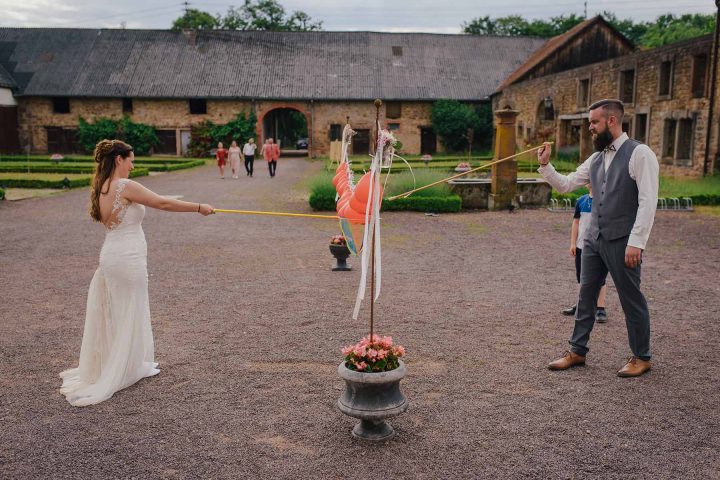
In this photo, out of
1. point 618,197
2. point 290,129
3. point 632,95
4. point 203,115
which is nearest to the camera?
point 618,197

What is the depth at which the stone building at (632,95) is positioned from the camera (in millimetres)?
17891

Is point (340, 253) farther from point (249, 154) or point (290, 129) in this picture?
point (290, 129)

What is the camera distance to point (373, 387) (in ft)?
12.3

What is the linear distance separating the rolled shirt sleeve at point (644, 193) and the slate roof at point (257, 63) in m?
30.7

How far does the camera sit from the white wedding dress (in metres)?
4.58

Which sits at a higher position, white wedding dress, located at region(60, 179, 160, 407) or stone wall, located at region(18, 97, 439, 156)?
stone wall, located at region(18, 97, 439, 156)

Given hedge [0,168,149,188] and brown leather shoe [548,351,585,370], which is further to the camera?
hedge [0,168,149,188]

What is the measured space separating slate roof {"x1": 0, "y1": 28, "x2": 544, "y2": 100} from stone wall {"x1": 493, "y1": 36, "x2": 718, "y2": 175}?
899 centimetres

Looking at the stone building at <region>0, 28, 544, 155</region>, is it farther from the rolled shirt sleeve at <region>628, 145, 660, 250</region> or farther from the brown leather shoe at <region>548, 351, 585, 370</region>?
the rolled shirt sleeve at <region>628, 145, 660, 250</region>

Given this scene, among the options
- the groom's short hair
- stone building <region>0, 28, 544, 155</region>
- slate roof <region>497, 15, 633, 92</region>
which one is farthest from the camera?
stone building <region>0, 28, 544, 155</region>

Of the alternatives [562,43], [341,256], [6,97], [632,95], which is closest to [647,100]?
[632,95]

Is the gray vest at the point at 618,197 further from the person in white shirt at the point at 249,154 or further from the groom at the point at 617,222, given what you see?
the person in white shirt at the point at 249,154

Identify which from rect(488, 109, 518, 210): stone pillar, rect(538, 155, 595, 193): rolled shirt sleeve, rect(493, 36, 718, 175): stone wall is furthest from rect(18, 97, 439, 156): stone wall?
rect(538, 155, 595, 193): rolled shirt sleeve

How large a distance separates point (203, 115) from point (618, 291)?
107 feet
